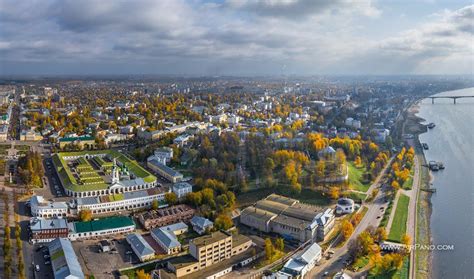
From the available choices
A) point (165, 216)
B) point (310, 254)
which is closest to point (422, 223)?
point (310, 254)

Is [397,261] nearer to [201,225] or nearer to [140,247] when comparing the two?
[201,225]

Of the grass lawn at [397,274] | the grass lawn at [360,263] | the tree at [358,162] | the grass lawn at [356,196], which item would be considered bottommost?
the grass lawn at [397,274]

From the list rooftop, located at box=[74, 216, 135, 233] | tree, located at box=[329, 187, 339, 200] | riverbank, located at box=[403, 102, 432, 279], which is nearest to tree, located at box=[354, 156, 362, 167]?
riverbank, located at box=[403, 102, 432, 279]

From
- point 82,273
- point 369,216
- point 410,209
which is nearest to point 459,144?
point 410,209

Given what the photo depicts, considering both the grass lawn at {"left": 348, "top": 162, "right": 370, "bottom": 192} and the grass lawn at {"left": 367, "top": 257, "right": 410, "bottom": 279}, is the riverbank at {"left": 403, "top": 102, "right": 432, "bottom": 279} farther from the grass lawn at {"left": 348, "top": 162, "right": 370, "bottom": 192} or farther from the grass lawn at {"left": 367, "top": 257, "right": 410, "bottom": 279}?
the grass lawn at {"left": 348, "top": 162, "right": 370, "bottom": 192}

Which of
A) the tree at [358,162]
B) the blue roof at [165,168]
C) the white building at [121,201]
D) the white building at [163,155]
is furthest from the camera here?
the white building at [163,155]

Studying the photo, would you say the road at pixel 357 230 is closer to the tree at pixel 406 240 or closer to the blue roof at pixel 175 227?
the tree at pixel 406 240

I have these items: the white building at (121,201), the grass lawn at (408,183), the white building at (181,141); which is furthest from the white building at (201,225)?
the white building at (181,141)

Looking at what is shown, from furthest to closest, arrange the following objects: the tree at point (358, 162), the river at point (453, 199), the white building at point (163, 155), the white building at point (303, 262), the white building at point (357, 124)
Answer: the white building at point (357, 124)
the white building at point (163, 155)
the tree at point (358, 162)
the river at point (453, 199)
the white building at point (303, 262)
